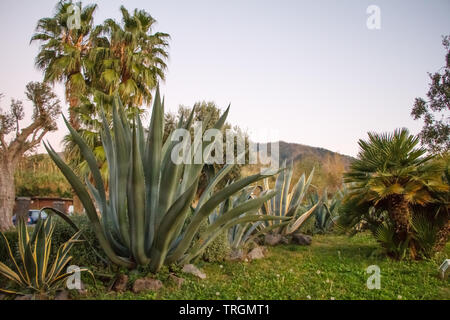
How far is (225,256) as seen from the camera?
14.3ft

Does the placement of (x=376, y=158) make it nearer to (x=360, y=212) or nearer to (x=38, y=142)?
(x=360, y=212)

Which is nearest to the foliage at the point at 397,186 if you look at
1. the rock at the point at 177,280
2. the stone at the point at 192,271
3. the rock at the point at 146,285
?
the stone at the point at 192,271

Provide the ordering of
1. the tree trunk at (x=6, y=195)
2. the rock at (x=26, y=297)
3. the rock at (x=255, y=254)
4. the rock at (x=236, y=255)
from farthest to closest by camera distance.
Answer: the tree trunk at (x=6, y=195) < the rock at (x=255, y=254) < the rock at (x=236, y=255) < the rock at (x=26, y=297)

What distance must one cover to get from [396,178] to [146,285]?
327 cm

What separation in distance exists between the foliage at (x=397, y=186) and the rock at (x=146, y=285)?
2750 mm

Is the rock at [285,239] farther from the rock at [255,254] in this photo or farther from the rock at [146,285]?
the rock at [146,285]

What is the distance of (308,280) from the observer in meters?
3.43

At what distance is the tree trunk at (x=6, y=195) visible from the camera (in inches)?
313

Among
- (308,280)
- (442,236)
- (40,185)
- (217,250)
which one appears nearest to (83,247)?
(217,250)

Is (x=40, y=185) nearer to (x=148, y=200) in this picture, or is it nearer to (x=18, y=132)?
(x=18, y=132)

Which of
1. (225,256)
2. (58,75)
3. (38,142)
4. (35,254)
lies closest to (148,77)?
(58,75)

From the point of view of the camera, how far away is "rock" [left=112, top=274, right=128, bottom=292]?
3000 millimetres

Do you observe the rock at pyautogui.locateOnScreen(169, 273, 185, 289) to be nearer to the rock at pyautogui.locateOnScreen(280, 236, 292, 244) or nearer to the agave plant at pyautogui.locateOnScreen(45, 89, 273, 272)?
the agave plant at pyautogui.locateOnScreen(45, 89, 273, 272)

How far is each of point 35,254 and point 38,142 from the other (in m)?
7.82
